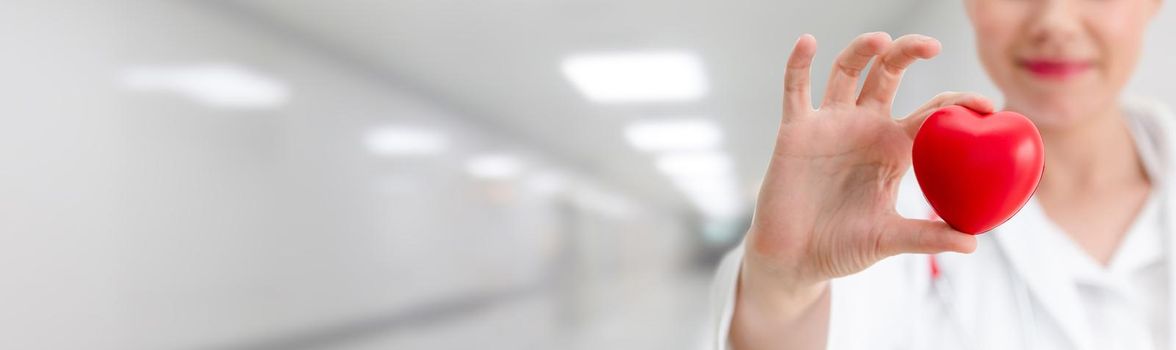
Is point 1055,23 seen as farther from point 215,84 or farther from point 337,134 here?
point 337,134

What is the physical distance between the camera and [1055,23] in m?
0.95

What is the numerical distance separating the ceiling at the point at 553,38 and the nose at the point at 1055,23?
247 cm

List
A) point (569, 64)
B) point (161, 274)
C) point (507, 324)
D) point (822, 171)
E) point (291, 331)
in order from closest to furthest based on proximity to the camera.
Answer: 1. point (822, 171)
2. point (161, 274)
3. point (291, 331)
4. point (569, 64)
5. point (507, 324)

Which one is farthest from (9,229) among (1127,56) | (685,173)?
(685,173)

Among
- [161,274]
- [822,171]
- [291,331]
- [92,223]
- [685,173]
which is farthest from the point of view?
[685,173]

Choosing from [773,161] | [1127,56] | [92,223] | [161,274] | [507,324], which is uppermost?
[92,223]

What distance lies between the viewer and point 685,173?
1241 centimetres

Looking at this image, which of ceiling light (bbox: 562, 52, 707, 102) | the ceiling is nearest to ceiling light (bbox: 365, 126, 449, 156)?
the ceiling

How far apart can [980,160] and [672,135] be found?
7.80 m

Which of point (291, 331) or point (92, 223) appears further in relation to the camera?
point (291, 331)

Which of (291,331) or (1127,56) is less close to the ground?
(291,331)

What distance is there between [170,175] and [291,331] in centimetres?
140

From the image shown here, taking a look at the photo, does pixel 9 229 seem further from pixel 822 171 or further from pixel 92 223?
pixel 822 171

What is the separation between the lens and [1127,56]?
3.27 ft
